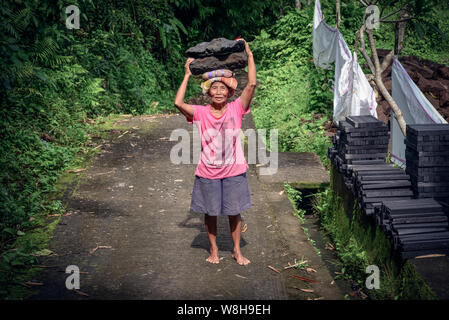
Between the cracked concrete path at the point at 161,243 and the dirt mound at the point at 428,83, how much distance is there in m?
4.19

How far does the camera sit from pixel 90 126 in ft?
26.8

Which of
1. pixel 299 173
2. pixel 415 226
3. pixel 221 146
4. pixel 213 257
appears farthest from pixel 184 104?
pixel 299 173

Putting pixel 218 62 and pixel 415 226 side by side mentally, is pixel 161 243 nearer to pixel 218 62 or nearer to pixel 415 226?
pixel 218 62

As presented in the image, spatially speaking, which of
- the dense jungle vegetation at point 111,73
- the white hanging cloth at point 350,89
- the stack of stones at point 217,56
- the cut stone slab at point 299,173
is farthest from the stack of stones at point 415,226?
the white hanging cloth at point 350,89

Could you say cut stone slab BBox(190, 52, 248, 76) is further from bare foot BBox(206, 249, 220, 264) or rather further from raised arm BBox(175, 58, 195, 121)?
bare foot BBox(206, 249, 220, 264)

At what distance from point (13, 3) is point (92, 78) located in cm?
202

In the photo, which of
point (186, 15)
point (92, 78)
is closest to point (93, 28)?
point (92, 78)

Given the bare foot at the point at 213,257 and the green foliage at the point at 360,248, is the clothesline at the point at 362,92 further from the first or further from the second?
the bare foot at the point at 213,257

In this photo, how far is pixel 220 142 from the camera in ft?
14.0

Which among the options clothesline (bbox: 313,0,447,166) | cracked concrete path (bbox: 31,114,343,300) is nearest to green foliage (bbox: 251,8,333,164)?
clothesline (bbox: 313,0,447,166)

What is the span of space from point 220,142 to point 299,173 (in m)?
2.74

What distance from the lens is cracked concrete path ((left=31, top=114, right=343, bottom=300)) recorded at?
398cm

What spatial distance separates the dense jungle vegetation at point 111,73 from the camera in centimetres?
606
